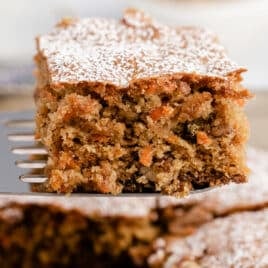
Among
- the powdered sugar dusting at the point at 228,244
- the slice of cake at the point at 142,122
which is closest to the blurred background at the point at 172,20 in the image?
the powdered sugar dusting at the point at 228,244

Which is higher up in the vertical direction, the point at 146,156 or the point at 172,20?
the point at 146,156

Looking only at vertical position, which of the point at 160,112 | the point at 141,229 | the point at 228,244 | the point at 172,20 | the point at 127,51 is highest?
the point at 127,51

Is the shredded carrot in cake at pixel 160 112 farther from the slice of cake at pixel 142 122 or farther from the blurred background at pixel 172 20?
the blurred background at pixel 172 20

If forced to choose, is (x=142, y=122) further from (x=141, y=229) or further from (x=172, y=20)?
(x=172, y=20)

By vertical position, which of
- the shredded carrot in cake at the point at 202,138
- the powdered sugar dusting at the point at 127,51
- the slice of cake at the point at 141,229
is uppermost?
the powdered sugar dusting at the point at 127,51

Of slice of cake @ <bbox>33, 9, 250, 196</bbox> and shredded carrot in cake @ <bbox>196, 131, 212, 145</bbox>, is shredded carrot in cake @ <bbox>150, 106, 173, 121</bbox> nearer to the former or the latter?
slice of cake @ <bbox>33, 9, 250, 196</bbox>

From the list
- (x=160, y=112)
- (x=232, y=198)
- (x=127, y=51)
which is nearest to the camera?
(x=160, y=112)

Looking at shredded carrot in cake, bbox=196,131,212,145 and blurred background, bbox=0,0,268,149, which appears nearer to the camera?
shredded carrot in cake, bbox=196,131,212,145

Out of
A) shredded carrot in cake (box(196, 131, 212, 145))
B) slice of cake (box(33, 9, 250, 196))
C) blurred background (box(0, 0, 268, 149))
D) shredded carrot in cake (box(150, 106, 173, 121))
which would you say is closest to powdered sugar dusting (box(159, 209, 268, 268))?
slice of cake (box(33, 9, 250, 196))

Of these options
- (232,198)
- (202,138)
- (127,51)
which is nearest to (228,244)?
(232,198)
